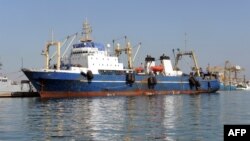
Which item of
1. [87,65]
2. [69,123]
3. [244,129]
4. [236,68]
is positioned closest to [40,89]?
[87,65]

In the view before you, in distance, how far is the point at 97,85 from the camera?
7425 centimetres

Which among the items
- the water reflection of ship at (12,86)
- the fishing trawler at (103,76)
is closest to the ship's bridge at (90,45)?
the fishing trawler at (103,76)

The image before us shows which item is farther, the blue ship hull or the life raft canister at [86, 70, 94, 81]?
the life raft canister at [86, 70, 94, 81]

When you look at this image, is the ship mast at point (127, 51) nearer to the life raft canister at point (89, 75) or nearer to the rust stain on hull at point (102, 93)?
the rust stain on hull at point (102, 93)

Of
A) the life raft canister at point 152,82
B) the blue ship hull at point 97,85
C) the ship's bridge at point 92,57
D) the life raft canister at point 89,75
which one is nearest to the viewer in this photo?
the blue ship hull at point 97,85

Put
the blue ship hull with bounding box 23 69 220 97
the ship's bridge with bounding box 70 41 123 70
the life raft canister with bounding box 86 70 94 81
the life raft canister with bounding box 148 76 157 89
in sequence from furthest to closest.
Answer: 1. the life raft canister with bounding box 148 76 157 89
2. the ship's bridge with bounding box 70 41 123 70
3. the life raft canister with bounding box 86 70 94 81
4. the blue ship hull with bounding box 23 69 220 97

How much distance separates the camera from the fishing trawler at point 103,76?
7012 centimetres

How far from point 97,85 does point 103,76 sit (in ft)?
7.35

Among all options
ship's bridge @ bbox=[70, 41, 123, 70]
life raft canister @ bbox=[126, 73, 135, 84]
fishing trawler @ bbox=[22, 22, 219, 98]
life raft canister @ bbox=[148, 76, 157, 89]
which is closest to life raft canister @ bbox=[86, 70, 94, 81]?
fishing trawler @ bbox=[22, 22, 219, 98]

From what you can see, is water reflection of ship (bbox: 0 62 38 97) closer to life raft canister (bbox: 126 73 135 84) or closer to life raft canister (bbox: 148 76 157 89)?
life raft canister (bbox: 126 73 135 84)

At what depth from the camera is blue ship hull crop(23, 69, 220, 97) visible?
229ft

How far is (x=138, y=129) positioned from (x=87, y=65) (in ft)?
172

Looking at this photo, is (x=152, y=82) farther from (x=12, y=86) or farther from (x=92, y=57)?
(x=12, y=86)

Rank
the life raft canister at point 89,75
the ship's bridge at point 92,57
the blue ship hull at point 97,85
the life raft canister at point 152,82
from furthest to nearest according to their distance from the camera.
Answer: the life raft canister at point 152,82 < the ship's bridge at point 92,57 < the life raft canister at point 89,75 < the blue ship hull at point 97,85
